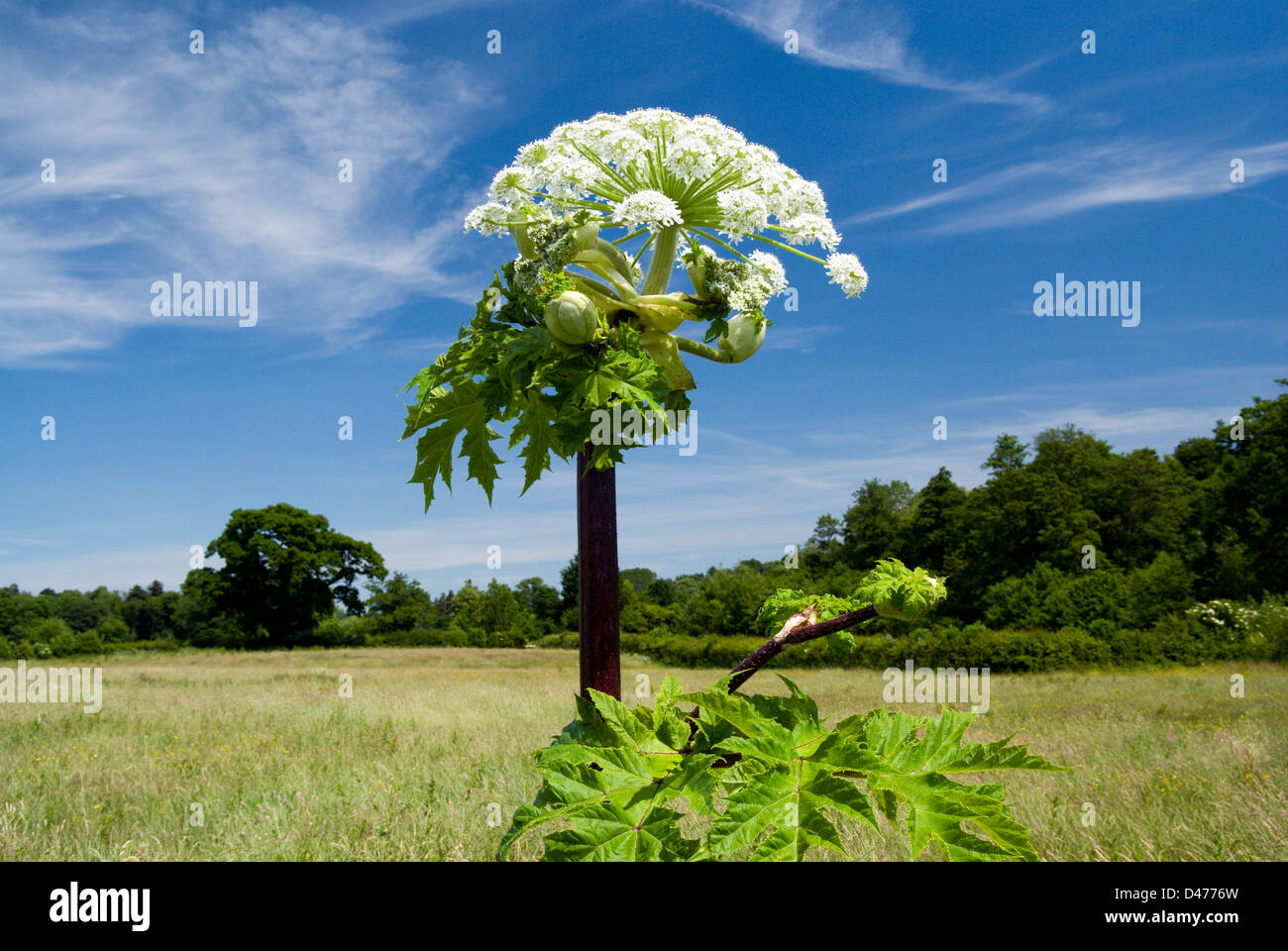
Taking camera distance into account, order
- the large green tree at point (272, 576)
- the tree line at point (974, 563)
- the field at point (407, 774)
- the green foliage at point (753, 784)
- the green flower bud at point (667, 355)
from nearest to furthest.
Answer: the green foliage at point (753, 784)
the green flower bud at point (667, 355)
the field at point (407, 774)
the tree line at point (974, 563)
the large green tree at point (272, 576)

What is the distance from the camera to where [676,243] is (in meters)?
2.06

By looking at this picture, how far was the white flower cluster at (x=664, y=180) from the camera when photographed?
1.87 metres

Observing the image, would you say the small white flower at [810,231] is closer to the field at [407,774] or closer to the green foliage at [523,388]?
the green foliage at [523,388]

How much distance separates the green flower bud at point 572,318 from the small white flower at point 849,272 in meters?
0.72

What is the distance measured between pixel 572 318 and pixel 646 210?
344 millimetres

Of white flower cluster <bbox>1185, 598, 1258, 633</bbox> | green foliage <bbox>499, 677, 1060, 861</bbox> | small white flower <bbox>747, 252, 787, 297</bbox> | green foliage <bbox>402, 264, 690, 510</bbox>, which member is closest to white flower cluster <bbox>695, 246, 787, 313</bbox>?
small white flower <bbox>747, 252, 787, 297</bbox>

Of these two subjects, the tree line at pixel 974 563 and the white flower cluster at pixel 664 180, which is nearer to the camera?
the white flower cluster at pixel 664 180

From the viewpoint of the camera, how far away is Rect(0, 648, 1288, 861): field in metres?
5.95

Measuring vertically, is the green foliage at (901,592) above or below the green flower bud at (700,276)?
below

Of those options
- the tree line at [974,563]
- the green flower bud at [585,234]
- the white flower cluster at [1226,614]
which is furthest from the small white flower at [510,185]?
the white flower cluster at [1226,614]

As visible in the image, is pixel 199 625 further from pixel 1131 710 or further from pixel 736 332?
pixel 736 332

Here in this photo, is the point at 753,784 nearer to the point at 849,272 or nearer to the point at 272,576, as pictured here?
the point at 849,272

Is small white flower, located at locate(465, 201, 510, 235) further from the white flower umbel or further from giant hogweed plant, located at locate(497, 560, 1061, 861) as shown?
giant hogweed plant, located at locate(497, 560, 1061, 861)

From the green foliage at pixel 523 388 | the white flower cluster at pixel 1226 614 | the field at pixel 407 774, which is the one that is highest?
the green foliage at pixel 523 388
